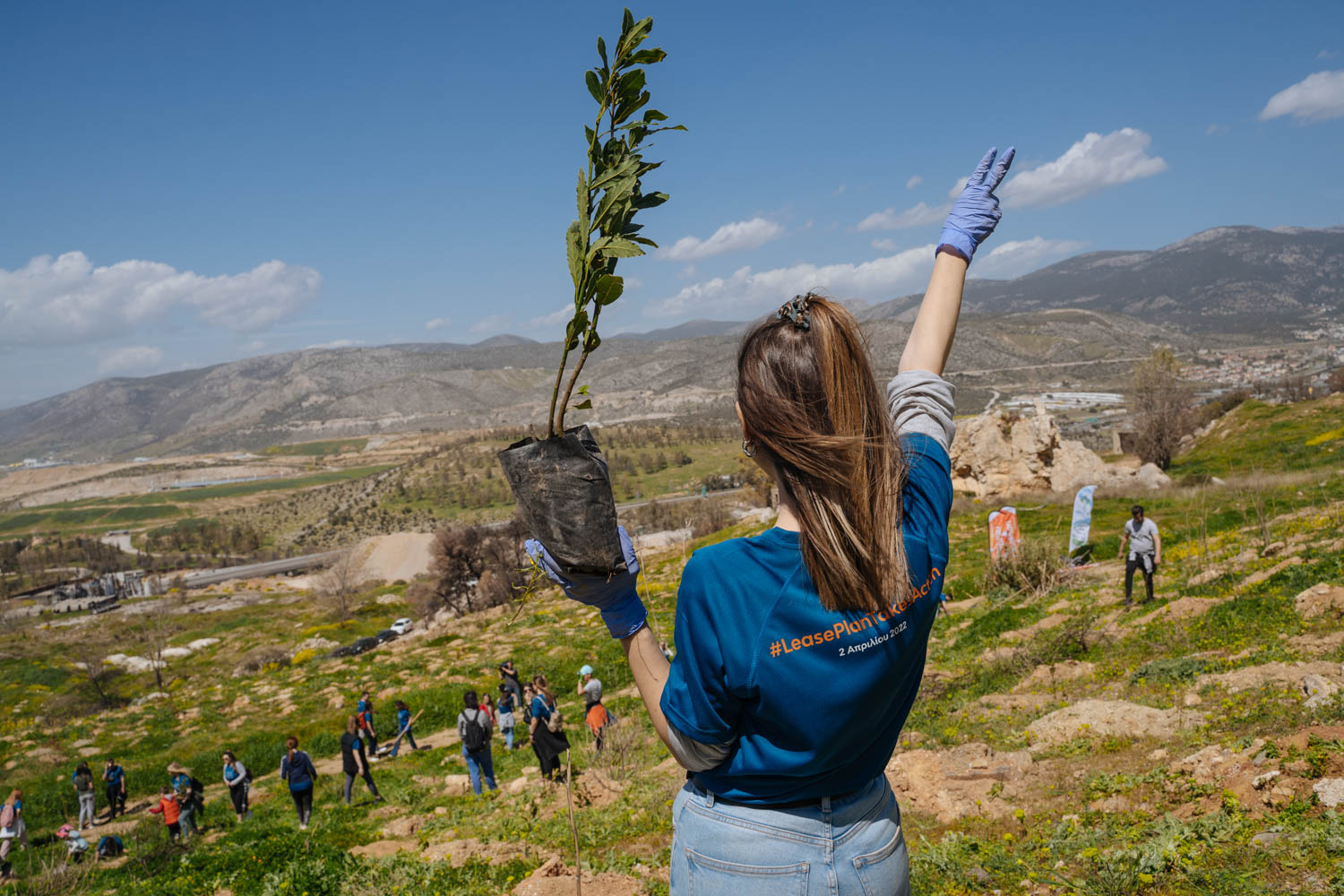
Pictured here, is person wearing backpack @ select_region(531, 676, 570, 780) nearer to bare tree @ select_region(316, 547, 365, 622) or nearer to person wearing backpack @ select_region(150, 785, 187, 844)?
person wearing backpack @ select_region(150, 785, 187, 844)

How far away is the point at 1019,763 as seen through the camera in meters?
6.23

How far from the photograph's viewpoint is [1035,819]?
4.98 meters

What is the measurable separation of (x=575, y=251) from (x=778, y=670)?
0.90 m

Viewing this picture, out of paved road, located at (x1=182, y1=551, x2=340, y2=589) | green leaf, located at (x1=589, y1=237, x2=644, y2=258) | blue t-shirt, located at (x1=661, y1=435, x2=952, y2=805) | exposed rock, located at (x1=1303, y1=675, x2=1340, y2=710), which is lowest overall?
paved road, located at (x1=182, y1=551, x2=340, y2=589)

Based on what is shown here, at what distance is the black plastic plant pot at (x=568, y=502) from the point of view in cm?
146

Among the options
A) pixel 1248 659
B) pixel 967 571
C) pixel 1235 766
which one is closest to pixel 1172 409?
pixel 967 571

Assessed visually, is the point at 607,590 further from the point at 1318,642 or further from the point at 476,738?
the point at 476,738

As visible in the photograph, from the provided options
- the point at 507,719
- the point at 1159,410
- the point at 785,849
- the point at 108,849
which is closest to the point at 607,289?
the point at 785,849

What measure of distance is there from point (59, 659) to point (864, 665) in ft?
201

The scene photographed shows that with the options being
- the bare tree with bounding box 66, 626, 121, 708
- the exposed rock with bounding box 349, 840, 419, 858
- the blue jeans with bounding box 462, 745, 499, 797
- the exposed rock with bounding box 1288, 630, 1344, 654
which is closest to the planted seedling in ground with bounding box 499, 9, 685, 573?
the exposed rock with bounding box 349, 840, 419, 858

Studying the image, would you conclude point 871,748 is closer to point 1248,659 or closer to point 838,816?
point 838,816

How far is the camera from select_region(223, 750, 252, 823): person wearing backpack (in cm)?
1245

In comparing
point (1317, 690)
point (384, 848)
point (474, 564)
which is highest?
point (1317, 690)

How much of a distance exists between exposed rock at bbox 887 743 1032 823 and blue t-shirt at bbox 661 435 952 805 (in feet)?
15.5
